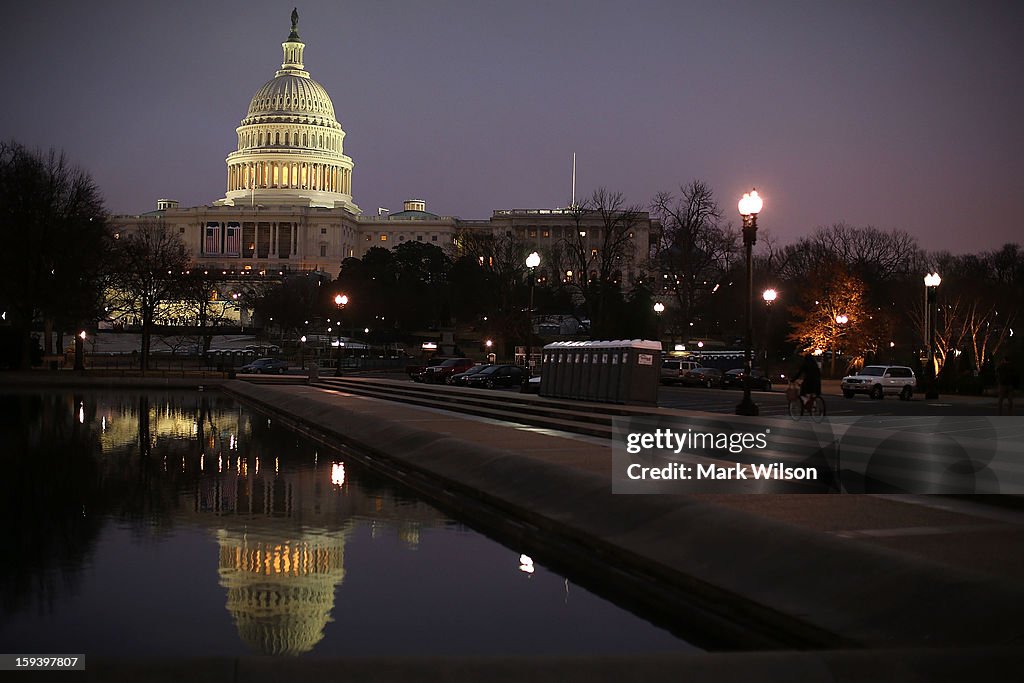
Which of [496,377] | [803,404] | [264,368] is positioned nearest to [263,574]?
[803,404]

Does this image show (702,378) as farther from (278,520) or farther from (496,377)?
(278,520)

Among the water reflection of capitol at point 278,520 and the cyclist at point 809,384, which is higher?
the cyclist at point 809,384

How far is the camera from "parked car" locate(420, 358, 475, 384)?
68.9 m

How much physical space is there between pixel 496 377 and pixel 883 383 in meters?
18.8

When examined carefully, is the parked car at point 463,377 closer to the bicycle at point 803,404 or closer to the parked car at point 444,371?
the parked car at point 444,371

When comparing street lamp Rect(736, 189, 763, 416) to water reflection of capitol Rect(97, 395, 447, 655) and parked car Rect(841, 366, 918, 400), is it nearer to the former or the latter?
water reflection of capitol Rect(97, 395, 447, 655)

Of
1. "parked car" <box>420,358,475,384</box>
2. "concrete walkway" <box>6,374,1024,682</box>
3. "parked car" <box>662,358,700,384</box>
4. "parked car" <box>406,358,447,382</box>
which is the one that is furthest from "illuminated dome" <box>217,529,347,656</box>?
"parked car" <box>406,358,447,382</box>

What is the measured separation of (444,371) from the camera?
69.2m

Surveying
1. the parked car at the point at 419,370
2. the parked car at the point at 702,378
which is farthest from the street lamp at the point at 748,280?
the parked car at the point at 419,370

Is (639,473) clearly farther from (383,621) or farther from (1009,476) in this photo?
(383,621)

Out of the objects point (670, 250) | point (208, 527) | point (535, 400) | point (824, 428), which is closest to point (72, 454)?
point (208, 527)

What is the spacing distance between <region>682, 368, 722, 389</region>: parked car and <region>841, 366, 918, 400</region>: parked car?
13.9m

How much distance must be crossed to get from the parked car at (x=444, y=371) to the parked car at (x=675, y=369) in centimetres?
1160

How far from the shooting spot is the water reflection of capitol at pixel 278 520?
9.72 m
